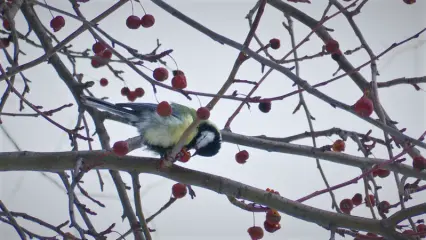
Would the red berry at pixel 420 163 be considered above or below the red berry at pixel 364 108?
above

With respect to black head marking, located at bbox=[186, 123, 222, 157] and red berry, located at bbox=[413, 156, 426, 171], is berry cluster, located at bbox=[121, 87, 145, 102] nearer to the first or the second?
black head marking, located at bbox=[186, 123, 222, 157]

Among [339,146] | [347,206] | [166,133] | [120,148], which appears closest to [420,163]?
[347,206]

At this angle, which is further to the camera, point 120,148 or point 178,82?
point 120,148

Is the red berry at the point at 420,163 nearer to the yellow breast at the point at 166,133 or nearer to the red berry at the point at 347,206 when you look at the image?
the red berry at the point at 347,206

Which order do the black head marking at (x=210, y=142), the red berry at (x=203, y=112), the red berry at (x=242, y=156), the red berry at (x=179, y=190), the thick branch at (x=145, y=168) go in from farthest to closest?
the black head marking at (x=210, y=142) → the red berry at (x=242, y=156) → the red berry at (x=179, y=190) → the thick branch at (x=145, y=168) → the red berry at (x=203, y=112)

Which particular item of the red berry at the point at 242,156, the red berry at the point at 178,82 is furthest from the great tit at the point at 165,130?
the red berry at the point at 178,82

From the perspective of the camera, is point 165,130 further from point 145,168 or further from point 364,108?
point 364,108

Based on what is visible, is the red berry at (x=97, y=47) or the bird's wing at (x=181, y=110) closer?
the red berry at (x=97, y=47)

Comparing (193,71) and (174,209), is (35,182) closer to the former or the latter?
(174,209)

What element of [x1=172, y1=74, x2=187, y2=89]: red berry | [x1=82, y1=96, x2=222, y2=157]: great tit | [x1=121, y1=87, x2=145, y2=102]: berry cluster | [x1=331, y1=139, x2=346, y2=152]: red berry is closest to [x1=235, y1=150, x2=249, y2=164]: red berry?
[x1=82, y1=96, x2=222, y2=157]: great tit

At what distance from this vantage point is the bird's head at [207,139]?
1.43 m

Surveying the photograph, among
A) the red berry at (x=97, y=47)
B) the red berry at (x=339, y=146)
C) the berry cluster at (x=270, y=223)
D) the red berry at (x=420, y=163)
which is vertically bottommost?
the berry cluster at (x=270, y=223)

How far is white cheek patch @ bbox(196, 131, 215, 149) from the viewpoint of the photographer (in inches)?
56.8

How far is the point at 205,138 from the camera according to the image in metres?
1.45
